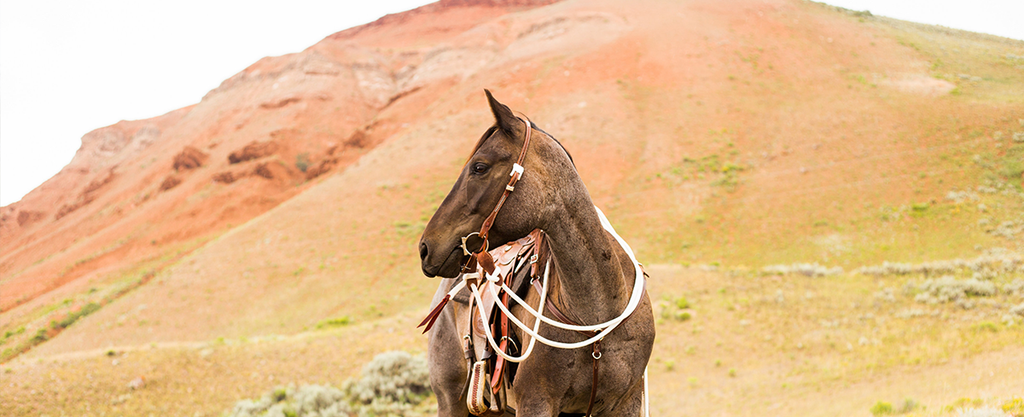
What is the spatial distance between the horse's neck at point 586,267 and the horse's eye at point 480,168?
0.43 meters

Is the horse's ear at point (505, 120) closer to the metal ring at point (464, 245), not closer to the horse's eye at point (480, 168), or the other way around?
the horse's eye at point (480, 168)

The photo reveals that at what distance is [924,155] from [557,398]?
30.7 metres

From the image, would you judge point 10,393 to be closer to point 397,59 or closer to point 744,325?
point 744,325

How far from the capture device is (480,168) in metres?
2.53

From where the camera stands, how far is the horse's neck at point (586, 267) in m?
2.68

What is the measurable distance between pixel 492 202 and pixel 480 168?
0.18 metres

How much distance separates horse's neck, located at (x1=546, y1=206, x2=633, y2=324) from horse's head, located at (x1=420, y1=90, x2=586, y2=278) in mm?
152

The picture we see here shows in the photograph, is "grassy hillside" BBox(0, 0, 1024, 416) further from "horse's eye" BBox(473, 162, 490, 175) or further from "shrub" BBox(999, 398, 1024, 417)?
"horse's eye" BBox(473, 162, 490, 175)

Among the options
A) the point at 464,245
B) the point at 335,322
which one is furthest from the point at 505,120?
the point at 335,322

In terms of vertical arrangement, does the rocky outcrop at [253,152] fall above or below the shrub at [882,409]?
above

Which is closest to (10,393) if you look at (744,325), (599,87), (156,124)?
(744,325)

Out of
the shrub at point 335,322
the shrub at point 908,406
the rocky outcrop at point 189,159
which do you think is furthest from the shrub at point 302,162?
the shrub at point 908,406

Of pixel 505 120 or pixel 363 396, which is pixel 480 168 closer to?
pixel 505 120

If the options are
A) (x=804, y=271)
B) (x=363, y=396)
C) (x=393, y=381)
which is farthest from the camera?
(x=804, y=271)
